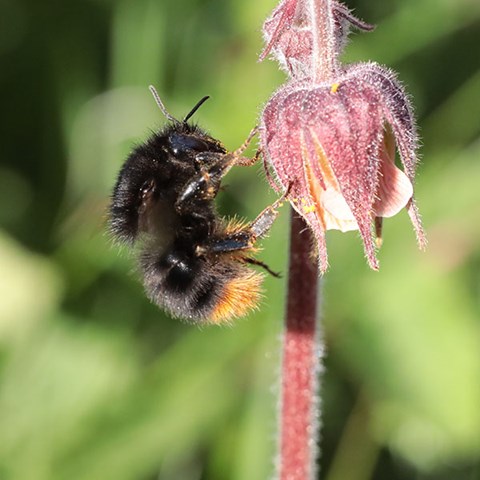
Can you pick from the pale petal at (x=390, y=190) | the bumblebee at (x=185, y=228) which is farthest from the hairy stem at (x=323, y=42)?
the bumblebee at (x=185, y=228)

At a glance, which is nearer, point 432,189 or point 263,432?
point 263,432

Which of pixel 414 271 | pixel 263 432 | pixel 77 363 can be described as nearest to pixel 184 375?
pixel 263 432

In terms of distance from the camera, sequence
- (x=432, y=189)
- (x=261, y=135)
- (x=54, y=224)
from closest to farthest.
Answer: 1. (x=261, y=135)
2. (x=432, y=189)
3. (x=54, y=224)

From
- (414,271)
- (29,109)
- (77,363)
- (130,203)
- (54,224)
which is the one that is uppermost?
(130,203)

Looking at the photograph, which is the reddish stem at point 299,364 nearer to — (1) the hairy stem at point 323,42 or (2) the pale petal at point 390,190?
(2) the pale petal at point 390,190

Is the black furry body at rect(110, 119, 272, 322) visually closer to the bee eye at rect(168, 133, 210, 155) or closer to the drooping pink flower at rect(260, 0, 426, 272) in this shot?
the bee eye at rect(168, 133, 210, 155)

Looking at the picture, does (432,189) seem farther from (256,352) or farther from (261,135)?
(261,135)

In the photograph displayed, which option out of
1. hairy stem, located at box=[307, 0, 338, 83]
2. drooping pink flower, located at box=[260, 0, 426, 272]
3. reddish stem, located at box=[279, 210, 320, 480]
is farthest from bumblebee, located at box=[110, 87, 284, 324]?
hairy stem, located at box=[307, 0, 338, 83]
